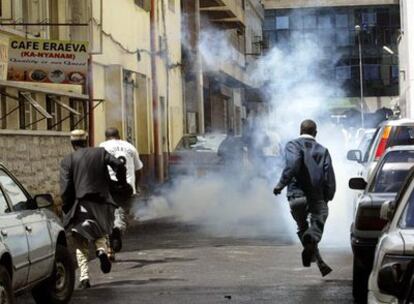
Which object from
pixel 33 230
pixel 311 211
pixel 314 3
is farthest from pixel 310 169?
pixel 314 3

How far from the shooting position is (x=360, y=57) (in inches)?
3693

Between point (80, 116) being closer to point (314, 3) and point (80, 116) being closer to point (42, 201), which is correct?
point (42, 201)

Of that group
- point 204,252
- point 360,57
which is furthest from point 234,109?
point 360,57

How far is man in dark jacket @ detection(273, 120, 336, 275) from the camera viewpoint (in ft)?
36.6

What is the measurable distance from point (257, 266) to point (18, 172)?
22.7ft

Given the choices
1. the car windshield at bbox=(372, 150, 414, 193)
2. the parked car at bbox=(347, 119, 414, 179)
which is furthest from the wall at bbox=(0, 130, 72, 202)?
the car windshield at bbox=(372, 150, 414, 193)

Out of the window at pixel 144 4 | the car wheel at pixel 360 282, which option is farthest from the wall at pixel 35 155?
the window at pixel 144 4

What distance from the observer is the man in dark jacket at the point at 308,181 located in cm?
1114

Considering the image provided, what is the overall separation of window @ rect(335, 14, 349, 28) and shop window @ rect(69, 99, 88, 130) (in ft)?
230

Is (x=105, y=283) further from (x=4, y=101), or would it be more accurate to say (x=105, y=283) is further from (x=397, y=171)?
(x=4, y=101)

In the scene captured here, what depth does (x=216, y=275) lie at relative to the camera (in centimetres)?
1143

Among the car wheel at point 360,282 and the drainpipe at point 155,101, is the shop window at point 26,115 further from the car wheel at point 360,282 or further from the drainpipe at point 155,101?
the car wheel at point 360,282

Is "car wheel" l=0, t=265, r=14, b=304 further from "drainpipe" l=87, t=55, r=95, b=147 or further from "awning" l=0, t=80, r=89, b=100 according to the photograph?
"drainpipe" l=87, t=55, r=95, b=147

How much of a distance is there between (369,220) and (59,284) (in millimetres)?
2898
